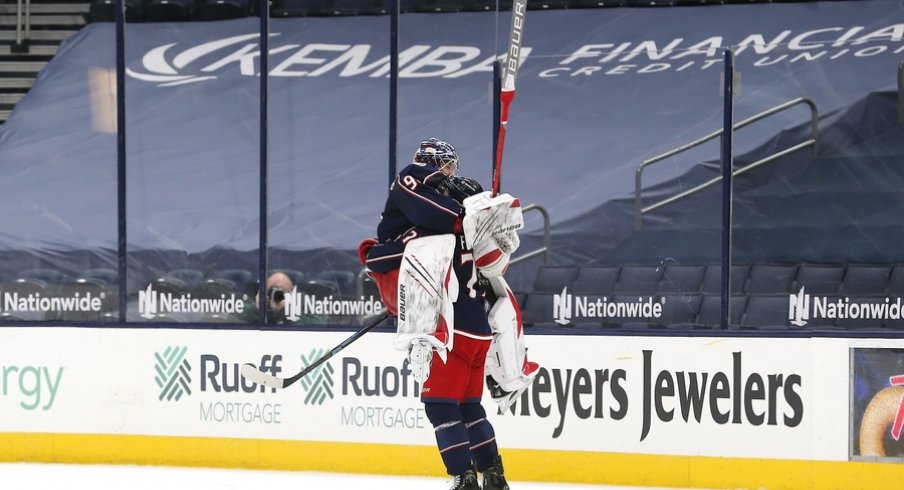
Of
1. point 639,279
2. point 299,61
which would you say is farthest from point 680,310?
point 299,61

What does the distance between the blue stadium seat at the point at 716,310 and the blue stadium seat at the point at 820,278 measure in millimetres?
255

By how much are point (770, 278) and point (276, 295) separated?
2.27 metres

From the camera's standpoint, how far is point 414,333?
4809mm

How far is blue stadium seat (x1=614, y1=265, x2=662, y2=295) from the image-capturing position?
20.4ft

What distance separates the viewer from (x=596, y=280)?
20.6 ft

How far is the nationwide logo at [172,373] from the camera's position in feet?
21.1

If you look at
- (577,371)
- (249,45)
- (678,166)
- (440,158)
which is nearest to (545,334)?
(577,371)

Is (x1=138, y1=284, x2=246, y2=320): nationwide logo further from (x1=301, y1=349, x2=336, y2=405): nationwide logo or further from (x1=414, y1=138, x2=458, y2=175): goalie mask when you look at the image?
(x1=414, y1=138, x2=458, y2=175): goalie mask

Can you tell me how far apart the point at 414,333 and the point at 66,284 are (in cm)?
273

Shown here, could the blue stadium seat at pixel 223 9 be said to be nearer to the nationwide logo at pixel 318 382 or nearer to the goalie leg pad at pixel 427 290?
the nationwide logo at pixel 318 382

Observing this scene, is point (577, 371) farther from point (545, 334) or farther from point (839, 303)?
point (839, 303)

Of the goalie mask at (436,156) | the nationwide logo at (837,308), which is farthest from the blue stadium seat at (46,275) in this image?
the nationwide logo at (837,308)

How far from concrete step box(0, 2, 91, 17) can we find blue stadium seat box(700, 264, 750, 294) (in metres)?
3.72

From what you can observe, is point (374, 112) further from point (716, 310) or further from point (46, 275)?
point (716, 310)
